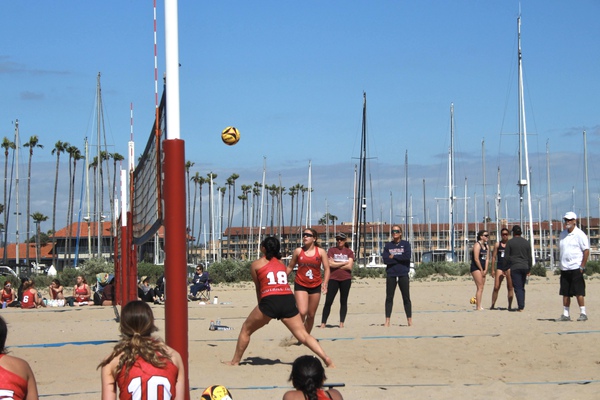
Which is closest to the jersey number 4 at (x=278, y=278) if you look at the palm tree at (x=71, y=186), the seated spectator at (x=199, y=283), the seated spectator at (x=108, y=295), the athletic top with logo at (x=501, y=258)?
the athletic top with logo at (x=501, y=258)

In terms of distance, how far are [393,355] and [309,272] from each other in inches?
59.2

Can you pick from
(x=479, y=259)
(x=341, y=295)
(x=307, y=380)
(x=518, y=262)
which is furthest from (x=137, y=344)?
(x=479, y=259)

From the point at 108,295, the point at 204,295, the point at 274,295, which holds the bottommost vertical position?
the point at 204,295

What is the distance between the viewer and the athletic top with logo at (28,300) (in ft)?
64.6

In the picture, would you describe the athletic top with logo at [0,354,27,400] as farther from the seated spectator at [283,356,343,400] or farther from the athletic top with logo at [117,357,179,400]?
the seated spectator at [283,356,343,400]

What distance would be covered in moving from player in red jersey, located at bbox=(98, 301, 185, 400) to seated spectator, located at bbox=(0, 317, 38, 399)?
0.39 metres

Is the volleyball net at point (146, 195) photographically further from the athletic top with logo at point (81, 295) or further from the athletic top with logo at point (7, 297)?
the athletic top with logo at point (7, 297)

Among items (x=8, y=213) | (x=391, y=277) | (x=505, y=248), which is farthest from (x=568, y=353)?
(x=8, y=213)

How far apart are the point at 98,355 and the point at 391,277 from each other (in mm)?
4837

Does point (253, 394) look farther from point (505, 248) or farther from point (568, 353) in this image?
point (505, 248)

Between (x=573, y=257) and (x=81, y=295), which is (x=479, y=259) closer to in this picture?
(x=573, y=257)

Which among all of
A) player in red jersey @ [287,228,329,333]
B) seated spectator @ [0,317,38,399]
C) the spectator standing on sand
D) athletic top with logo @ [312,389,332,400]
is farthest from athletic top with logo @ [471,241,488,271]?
seated spectator @ [0,317,38,399]

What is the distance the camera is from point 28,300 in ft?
64.6

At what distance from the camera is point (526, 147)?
35469mm
